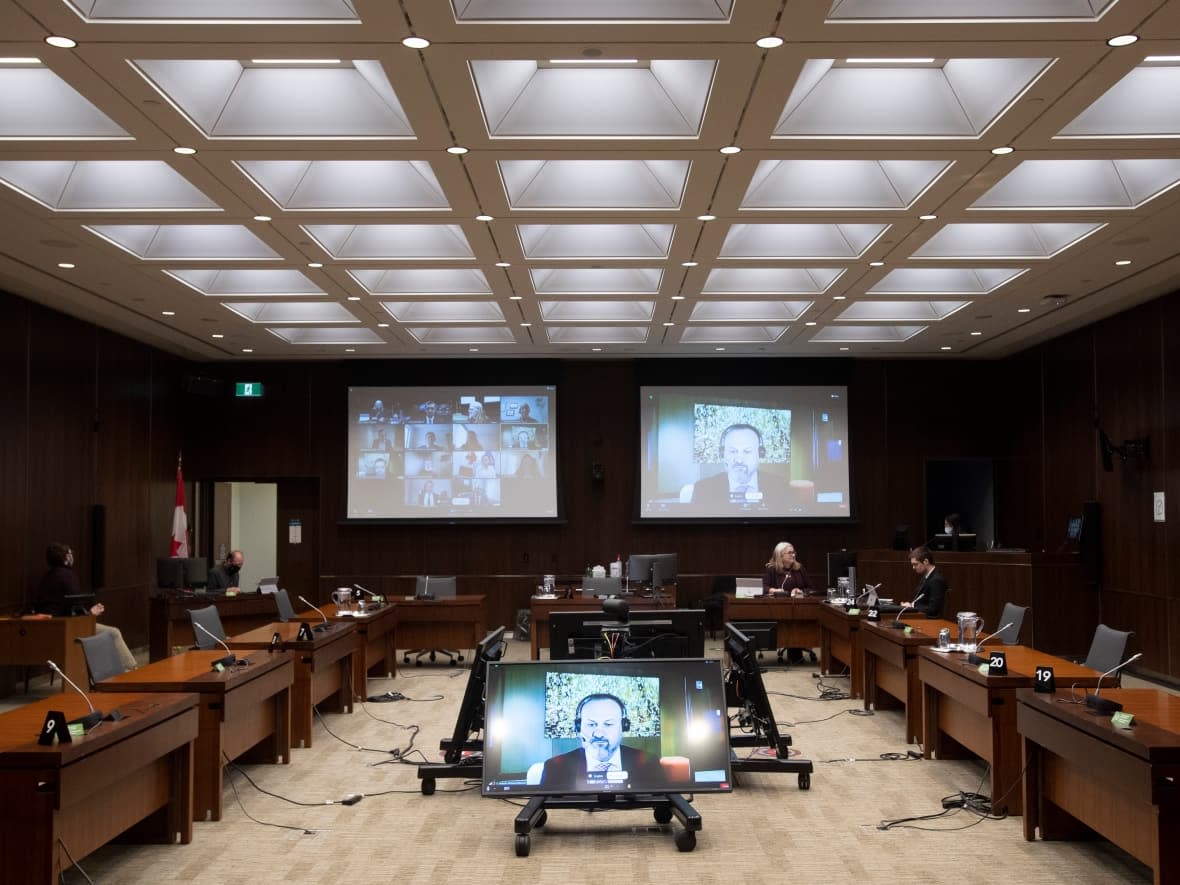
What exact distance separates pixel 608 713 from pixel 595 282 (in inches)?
229

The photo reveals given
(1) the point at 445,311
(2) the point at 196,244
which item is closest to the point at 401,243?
(2) the point at 196,244

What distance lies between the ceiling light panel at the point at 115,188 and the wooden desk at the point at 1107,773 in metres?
6.29

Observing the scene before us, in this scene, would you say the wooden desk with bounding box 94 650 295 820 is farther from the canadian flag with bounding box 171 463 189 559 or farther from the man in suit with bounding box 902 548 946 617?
the canadian flag with bounding box 171 463 189 559

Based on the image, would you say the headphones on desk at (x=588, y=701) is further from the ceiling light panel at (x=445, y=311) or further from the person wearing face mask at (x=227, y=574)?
the person wearing face mask at (x=227, y=574)

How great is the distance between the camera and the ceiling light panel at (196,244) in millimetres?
8617

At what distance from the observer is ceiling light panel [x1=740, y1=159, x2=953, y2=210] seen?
719 cm

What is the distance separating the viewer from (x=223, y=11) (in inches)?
179

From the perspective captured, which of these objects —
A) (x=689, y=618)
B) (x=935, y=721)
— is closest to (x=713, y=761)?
(x=689, y=618)

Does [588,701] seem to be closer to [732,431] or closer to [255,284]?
[255,284]

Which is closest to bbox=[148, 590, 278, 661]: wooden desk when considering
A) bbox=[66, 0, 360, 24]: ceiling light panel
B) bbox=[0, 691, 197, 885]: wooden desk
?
bbox=[0, 691, 197, 885]: wooden desk

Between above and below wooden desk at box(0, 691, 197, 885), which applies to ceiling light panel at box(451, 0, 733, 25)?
above

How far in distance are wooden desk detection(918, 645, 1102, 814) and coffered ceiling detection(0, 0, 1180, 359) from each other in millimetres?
3101

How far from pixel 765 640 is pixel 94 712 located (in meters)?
7.36

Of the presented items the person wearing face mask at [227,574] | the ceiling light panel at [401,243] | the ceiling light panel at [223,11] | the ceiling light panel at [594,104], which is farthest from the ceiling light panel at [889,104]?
the person wearing face mask at [227,574]
